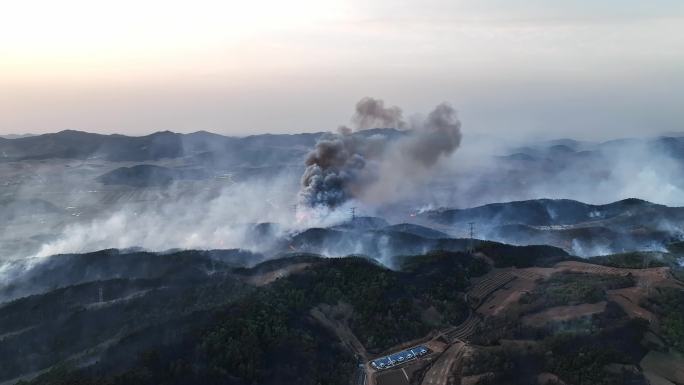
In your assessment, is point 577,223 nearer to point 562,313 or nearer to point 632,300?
point 632,300

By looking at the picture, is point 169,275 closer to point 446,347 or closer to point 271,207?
point 446,347

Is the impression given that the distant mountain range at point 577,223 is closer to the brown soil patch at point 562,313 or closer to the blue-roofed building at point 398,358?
the brown soil patch at point 562,313

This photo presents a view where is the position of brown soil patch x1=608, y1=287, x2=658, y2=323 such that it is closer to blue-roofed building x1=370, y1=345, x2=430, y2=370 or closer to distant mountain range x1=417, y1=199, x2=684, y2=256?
blue-roofed building x1=370, y1=345, x2=430, y2=370

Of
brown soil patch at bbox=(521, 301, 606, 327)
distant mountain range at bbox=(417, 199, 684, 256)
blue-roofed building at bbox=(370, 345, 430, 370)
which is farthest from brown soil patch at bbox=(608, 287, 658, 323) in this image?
distant mountain range at bbox=(417, 199, 684, 256)

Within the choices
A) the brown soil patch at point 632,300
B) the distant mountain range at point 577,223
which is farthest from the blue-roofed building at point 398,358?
the distant mountain range at point 577,223

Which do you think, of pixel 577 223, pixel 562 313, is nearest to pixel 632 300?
pixel 562 313

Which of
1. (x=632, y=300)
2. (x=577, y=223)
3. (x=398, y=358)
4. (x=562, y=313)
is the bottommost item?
(x=398, y=358)

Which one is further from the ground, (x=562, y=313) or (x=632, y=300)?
(x=632, y=300)

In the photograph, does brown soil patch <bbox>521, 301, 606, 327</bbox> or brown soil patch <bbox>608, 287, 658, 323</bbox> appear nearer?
brown soil patch <bbox>608, 287, 658, 323</bbox>
